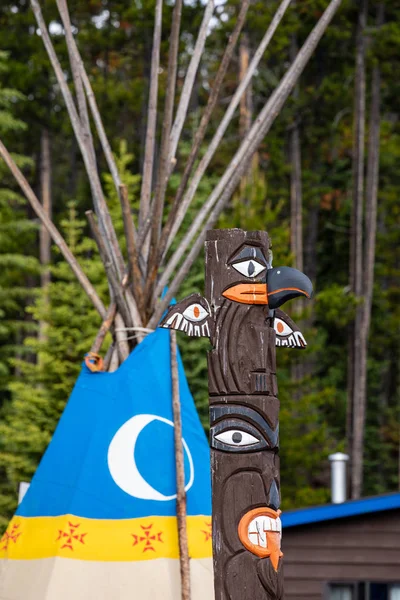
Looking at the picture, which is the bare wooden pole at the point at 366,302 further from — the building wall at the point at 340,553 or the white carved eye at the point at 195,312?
the white carved eye at the point at 195,312

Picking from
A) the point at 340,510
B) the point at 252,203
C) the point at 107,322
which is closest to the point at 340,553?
the point at 340,510

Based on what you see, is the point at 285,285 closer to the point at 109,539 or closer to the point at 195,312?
the point at 195,312

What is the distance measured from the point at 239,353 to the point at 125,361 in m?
2.52

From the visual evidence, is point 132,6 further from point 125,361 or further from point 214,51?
point 125,361

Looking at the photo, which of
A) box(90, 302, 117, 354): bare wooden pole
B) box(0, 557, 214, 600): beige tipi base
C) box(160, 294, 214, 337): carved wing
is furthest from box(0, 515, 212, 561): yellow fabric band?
box(160, 294, 214, 337): carved wing

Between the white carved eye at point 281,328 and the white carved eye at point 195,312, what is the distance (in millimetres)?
604

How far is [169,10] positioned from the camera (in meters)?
22.7

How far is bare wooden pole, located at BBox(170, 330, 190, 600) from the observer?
316 inches

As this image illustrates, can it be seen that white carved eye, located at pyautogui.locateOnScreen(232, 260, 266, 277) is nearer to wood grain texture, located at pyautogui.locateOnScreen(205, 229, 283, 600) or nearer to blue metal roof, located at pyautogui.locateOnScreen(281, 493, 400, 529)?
wood grain texture, located at pyautogui.locateOnScreen(205, 229, 283, 600)

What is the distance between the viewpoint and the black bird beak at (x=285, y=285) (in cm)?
595

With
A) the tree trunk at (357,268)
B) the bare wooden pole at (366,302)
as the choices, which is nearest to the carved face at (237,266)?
the bare wooden pole at (366,302)

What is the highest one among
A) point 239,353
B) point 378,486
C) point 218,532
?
point 378,486

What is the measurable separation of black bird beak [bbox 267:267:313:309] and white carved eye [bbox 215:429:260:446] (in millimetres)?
734

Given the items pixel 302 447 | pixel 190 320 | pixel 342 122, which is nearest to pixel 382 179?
pixel 342 122
